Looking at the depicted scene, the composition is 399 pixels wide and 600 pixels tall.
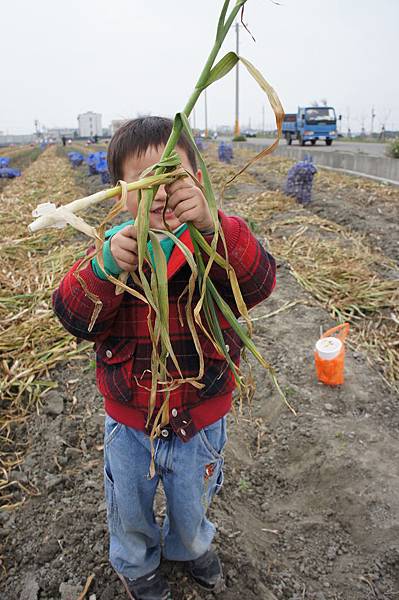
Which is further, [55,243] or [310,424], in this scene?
[55,243]

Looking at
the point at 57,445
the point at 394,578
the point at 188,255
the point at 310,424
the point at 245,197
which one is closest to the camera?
the point at 188,255

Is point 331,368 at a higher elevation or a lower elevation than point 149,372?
lower

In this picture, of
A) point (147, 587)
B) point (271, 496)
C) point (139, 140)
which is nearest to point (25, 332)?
point (271, 496)

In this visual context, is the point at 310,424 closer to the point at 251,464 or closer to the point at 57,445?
the point at 251,464

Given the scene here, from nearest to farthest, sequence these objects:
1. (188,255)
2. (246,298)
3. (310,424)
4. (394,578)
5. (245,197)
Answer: (188,255)
(246,298)
(394,578)
(310,424)
(245,197)

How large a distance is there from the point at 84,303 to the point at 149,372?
24cm

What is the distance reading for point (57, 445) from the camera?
7.77ft

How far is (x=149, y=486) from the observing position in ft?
4.59

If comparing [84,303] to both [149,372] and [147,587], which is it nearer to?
[149,372]

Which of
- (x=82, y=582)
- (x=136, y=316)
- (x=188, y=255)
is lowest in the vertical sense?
(x=82, y=582)

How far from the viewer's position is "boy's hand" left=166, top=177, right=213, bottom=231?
0.94 metres

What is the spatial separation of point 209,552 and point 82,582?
0.45 meters

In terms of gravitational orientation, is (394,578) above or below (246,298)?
below

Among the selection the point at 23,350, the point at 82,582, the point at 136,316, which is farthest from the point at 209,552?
the point at 23,350
